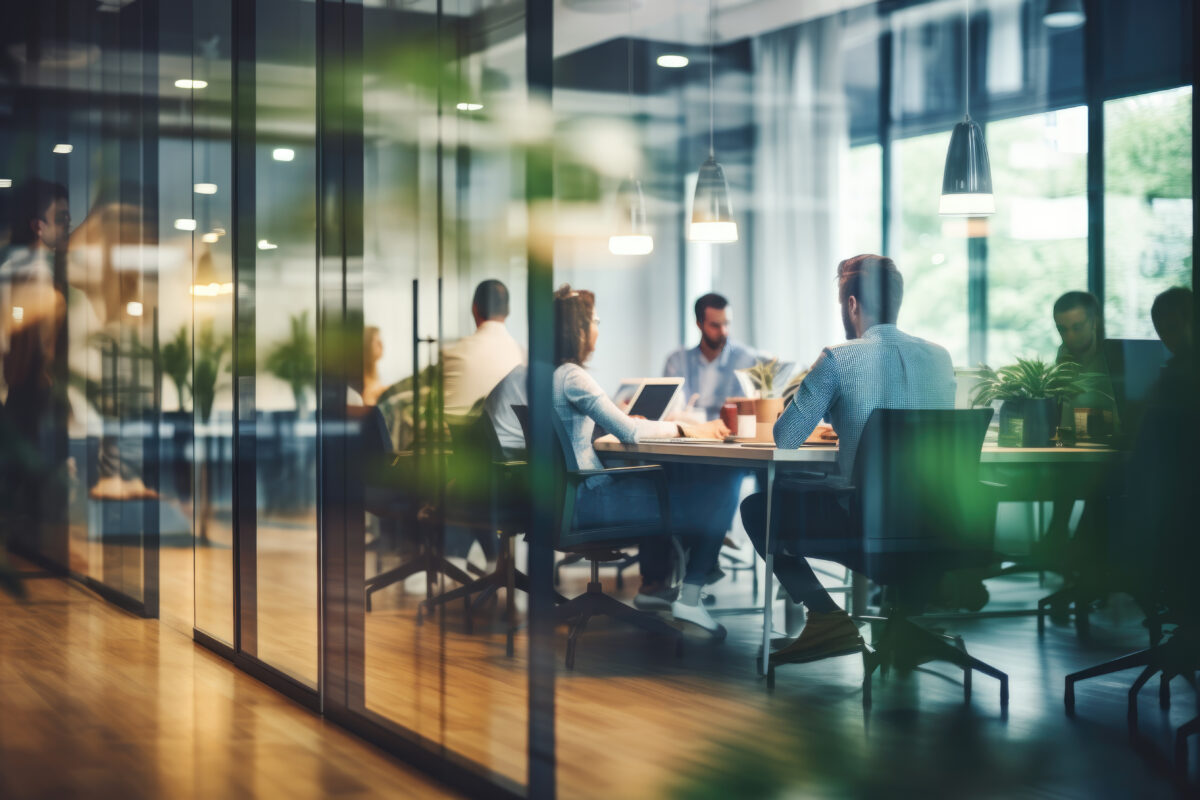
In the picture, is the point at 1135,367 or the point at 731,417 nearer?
→ the point at 1135,367

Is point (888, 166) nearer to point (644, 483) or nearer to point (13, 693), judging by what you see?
point (644, 483)

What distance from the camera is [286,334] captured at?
14.8 feet

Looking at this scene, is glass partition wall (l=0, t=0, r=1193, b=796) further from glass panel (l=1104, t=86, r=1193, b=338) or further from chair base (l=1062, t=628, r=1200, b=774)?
chair base (l=1062, t=628, r=1200, b=774)

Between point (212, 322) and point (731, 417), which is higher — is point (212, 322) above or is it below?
above

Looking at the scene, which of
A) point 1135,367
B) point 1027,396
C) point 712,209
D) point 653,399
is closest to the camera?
point 1135,367

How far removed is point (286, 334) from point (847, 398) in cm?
196

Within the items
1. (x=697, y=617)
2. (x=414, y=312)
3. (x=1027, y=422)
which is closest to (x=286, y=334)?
(x=414, y=312)

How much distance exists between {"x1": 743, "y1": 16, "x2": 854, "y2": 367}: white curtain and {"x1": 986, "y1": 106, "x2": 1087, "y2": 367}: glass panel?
485 centimetres

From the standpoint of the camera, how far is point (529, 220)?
9.94ft

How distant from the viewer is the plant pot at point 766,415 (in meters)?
4.98

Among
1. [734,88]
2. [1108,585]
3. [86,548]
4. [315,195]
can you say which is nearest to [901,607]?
[1108,585]

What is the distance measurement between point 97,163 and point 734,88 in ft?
16.5

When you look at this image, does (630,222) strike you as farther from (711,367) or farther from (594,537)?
(594,537)

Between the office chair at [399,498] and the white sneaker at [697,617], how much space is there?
68.2 inches
